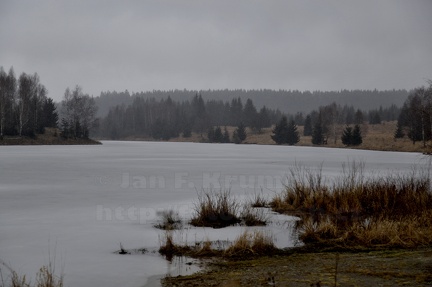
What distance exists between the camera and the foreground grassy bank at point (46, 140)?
66875 millimetres

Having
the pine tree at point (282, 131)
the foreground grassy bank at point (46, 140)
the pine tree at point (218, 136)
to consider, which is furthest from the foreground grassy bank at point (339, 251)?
the pine tree at point (218, 136)

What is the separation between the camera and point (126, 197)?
14953 mm

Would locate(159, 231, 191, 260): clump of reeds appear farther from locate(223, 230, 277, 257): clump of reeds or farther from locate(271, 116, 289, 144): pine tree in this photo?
locate(271, 116, 289, 144): pine tree

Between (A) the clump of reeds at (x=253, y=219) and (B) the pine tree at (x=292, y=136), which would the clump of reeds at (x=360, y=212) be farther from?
(B) the pine tree at (x=292, y=136)

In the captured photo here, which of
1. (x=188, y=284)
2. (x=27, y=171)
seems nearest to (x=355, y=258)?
(x=188, y=284)

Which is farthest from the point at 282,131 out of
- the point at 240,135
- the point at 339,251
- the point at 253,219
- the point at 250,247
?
the point at 250,247

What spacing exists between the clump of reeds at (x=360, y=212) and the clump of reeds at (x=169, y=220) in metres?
2.88

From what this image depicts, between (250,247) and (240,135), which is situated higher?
(240,135)

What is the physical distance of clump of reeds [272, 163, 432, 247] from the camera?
8805mm

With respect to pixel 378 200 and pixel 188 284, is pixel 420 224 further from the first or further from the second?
pixel 188 284

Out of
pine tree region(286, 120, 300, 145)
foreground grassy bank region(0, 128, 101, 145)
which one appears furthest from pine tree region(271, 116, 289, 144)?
foreground grassy bank region(0, 128, 101, 145)

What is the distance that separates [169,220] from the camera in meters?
10.8

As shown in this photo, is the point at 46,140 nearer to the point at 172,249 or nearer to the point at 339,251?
the point at 172,249

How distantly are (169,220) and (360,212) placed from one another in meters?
5.36
